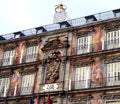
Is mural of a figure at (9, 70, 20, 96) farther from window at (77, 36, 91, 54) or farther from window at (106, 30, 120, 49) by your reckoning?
window at (106, 30, 120, 49)

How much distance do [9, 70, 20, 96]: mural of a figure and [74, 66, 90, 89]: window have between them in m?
7.11

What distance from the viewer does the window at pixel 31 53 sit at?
119 ft

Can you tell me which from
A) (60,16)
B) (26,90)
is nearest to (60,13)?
(60,16)

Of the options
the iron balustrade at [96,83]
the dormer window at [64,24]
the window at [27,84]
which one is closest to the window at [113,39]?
the iron balustrade at [96,83]

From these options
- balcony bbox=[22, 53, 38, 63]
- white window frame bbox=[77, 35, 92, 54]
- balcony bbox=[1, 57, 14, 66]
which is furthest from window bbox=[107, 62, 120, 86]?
balcony bbox=[1, 57, 14, 66]

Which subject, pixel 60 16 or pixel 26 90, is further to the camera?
pixel 60 16

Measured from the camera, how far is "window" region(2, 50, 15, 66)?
37.9 meters

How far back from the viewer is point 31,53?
3681 cm

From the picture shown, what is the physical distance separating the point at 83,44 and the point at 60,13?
310 inches

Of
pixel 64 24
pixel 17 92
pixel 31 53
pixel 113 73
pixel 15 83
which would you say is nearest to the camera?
pixel 113 73

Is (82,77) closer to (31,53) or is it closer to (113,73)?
(113,73)

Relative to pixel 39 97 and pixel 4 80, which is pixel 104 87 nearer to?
pixel 39 97

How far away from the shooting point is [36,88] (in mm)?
34219

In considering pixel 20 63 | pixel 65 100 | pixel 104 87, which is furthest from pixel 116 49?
pixel 20 63
